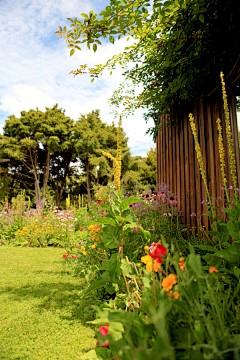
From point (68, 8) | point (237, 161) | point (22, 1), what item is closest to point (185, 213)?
point (237, 161)

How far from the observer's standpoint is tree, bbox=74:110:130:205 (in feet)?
62.2

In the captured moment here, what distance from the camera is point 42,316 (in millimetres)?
1854

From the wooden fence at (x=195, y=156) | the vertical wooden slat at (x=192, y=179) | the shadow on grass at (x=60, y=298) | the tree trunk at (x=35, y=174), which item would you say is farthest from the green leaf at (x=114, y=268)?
the tree trunk at (x=35, y=174)

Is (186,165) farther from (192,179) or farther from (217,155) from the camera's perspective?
(217,155)

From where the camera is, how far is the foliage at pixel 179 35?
2195mm

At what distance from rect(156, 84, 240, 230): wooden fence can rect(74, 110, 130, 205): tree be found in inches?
562

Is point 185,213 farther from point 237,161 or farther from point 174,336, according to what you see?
point 174,336

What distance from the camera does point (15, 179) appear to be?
61.6 ft

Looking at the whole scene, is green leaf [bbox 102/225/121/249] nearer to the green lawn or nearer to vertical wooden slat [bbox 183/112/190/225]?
the green lawn

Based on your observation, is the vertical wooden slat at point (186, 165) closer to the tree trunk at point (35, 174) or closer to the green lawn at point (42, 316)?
the green lawn at point (42, 316)

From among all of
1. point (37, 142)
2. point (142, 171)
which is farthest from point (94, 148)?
point (142, 171)

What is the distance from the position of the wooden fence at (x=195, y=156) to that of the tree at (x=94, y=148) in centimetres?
1427

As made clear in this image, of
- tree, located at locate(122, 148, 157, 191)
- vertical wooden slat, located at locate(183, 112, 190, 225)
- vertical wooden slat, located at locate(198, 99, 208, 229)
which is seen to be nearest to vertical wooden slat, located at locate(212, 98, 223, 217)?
vertical wooden slat, located at locate(198, 99, 208, 229)

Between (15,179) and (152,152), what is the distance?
1343 centimetres
